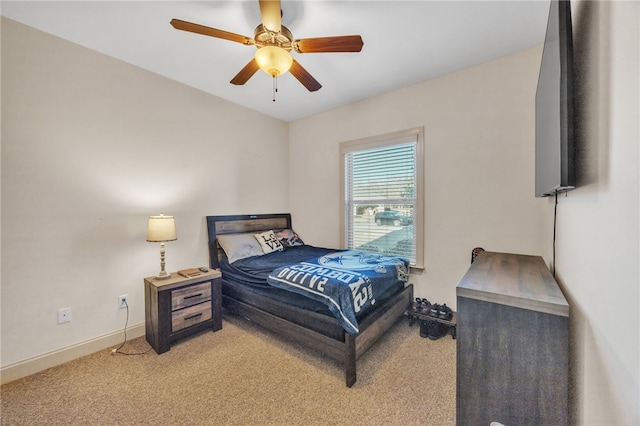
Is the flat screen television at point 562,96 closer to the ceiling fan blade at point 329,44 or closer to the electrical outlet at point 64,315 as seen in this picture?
the ceiling fan blade at point 329,44

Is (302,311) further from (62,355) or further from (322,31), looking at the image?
(322,31)

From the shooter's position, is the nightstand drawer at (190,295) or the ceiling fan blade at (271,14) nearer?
the ceiling fan blade at (271,14)

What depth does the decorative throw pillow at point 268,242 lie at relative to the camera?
3289mm

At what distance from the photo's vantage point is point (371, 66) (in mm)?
2545

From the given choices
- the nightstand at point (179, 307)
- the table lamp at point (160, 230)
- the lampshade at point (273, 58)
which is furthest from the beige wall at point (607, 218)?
the table lamp at point (160, 230)

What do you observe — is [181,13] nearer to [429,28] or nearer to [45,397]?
[429,28]

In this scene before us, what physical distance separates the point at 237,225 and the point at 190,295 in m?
1.19

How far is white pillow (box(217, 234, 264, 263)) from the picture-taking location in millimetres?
3000

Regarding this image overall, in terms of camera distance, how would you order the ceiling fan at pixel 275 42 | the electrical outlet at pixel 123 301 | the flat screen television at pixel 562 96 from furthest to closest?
the electrical outlet at pixel 123 301, the ceiling fan at pixel 275 42, the flat screen television at pixel 562 96

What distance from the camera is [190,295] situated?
2428 millimetres

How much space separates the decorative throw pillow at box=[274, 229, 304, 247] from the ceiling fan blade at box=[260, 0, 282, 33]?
2509mm

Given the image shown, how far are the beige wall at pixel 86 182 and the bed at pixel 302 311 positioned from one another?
39 cm

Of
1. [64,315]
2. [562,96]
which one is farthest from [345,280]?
[64,315]

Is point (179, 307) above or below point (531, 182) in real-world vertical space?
below
